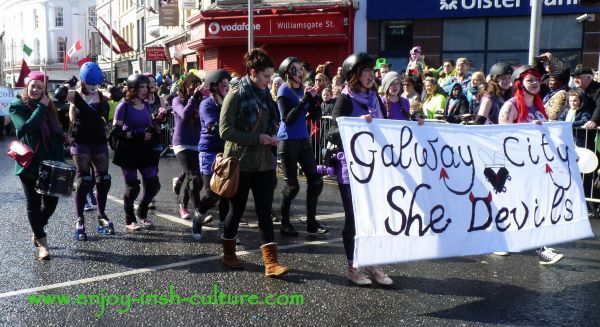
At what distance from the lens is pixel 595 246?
6.33m

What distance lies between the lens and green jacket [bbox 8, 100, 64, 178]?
5.66m

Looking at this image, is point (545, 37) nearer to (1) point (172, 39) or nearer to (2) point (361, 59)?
(2) point (361, 59)

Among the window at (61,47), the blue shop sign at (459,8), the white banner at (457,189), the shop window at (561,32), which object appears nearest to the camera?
the white banner at (457,189)

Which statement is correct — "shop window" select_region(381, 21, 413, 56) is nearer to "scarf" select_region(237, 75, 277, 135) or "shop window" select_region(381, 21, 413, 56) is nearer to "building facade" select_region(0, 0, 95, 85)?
"scarf" select_region(237, 75, 277, 135)

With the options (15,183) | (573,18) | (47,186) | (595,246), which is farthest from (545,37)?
(47,186)

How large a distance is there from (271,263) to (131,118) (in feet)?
8.38

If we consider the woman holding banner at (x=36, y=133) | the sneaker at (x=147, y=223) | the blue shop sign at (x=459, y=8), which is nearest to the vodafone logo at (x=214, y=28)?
the blue shop sign at (x=459, y=8)

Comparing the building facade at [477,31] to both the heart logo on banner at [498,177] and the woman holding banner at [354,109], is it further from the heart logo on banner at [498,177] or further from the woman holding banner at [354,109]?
the woman holding banner at [354,109]

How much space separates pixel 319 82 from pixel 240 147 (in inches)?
193

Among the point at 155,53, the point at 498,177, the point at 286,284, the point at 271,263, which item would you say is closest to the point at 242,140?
the point at 271,263

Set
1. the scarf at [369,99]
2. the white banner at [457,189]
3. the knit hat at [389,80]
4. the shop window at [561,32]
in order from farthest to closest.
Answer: the shop window at [561,32] → the knit hat at [389,80] → the scarf at [369,99] → the white banner at [457,189]

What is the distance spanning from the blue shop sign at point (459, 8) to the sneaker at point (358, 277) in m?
15.8

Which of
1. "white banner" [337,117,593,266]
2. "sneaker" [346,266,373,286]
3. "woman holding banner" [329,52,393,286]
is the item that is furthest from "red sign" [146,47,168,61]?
"sneaker" [346,266,373,286]

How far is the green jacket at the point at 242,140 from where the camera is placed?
5.13m
